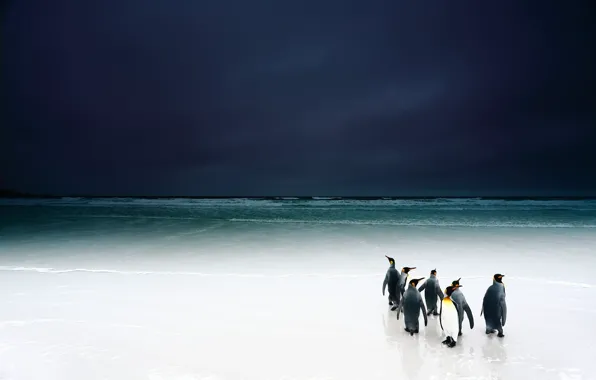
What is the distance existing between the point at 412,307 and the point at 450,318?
396 mm

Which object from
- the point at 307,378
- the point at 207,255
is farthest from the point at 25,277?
the point at 307,378

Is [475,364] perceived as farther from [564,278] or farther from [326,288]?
[564,278]

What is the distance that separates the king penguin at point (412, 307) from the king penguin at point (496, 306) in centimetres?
67

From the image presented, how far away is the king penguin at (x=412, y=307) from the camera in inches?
159

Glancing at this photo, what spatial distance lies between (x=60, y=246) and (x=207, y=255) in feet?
15.3

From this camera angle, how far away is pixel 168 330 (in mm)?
4328

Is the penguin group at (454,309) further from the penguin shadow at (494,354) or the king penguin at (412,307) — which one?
the penguin shadow at (494,354)

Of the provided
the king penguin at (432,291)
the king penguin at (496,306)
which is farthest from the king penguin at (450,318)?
the king penguin at (432,291)

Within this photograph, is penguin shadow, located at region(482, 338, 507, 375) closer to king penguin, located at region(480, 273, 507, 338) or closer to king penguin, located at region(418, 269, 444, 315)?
king penguin, located at region(480, 273, 507, 338)

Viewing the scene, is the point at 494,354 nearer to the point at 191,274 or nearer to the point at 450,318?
the point at 450,318

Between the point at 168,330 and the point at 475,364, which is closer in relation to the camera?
the point at 475,364

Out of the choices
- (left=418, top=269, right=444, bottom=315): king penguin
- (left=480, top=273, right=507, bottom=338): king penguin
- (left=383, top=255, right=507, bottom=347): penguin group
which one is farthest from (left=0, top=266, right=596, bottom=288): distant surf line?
(left=480, top=273, right=507, bottom=338): king penguin

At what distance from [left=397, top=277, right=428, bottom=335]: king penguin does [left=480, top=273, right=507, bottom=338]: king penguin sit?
2.19ft

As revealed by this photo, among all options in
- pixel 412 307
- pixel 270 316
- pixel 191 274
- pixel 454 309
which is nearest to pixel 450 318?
pixel 454 309
